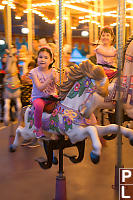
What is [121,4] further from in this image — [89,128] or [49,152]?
[49,152]

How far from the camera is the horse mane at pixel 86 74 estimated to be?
7.32 feet

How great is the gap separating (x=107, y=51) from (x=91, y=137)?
166cm

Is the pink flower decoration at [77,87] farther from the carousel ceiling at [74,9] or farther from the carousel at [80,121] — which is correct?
the carousel ceiling at [74,9]

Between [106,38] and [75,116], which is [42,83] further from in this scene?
[106,38]

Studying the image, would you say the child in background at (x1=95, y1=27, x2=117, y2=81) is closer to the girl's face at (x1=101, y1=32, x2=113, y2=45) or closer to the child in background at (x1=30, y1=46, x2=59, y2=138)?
the girl's face at (x1=101, y1=32, x2=113, y2=45)

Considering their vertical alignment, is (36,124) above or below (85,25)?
below

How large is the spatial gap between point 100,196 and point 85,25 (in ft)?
22.8

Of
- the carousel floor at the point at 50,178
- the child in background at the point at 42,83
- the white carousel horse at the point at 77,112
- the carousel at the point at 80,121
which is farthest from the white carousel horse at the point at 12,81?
the white carousel horse at the point at 77,112

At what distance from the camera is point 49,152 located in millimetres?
2488

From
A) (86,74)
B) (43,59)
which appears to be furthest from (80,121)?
(43,59)

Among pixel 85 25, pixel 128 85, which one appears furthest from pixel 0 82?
pixel 85 25

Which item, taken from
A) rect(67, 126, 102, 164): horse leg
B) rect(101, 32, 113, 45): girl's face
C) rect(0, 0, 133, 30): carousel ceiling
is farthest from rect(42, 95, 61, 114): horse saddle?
rect(0, 0, 133, 30): carousel ceiling

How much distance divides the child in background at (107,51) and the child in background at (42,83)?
106 centimetres

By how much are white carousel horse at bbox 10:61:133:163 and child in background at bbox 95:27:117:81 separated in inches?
45.9
